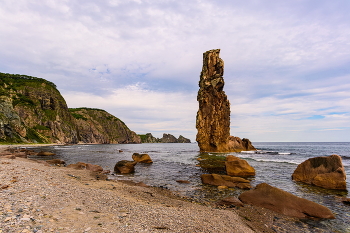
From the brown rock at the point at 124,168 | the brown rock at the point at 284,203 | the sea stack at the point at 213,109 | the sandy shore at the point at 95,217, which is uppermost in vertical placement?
the sea stack at the point at 213,109

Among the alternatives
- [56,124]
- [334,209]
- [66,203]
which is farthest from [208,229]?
[56,124]

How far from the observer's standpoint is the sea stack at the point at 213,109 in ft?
197

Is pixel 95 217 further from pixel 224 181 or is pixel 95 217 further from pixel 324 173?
pixel 324 173

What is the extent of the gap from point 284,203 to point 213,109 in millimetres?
50842

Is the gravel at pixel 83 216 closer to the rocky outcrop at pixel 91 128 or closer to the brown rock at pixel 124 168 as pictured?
the brown rock at pixel 124 168

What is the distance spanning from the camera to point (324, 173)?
671 inches

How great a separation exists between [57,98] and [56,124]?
22.3 meters

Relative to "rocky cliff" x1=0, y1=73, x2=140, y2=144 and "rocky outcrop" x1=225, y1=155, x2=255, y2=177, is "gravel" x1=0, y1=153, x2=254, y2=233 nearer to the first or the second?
"rocky outcrop" x1=225, y1=155, x2=255, y2=177

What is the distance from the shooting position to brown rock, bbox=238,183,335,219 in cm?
1019

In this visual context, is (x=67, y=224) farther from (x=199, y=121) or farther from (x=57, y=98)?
(x=57, y=98)

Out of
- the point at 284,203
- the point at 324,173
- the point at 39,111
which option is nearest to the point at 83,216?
the point at 284,203

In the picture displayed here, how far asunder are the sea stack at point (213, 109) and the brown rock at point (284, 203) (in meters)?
48.2

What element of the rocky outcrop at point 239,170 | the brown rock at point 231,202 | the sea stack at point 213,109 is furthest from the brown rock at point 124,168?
the sea stack at point 213,109

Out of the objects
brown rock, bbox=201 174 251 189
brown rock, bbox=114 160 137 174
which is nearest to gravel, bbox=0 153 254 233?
brown rock, bbox=201 174 251 189
